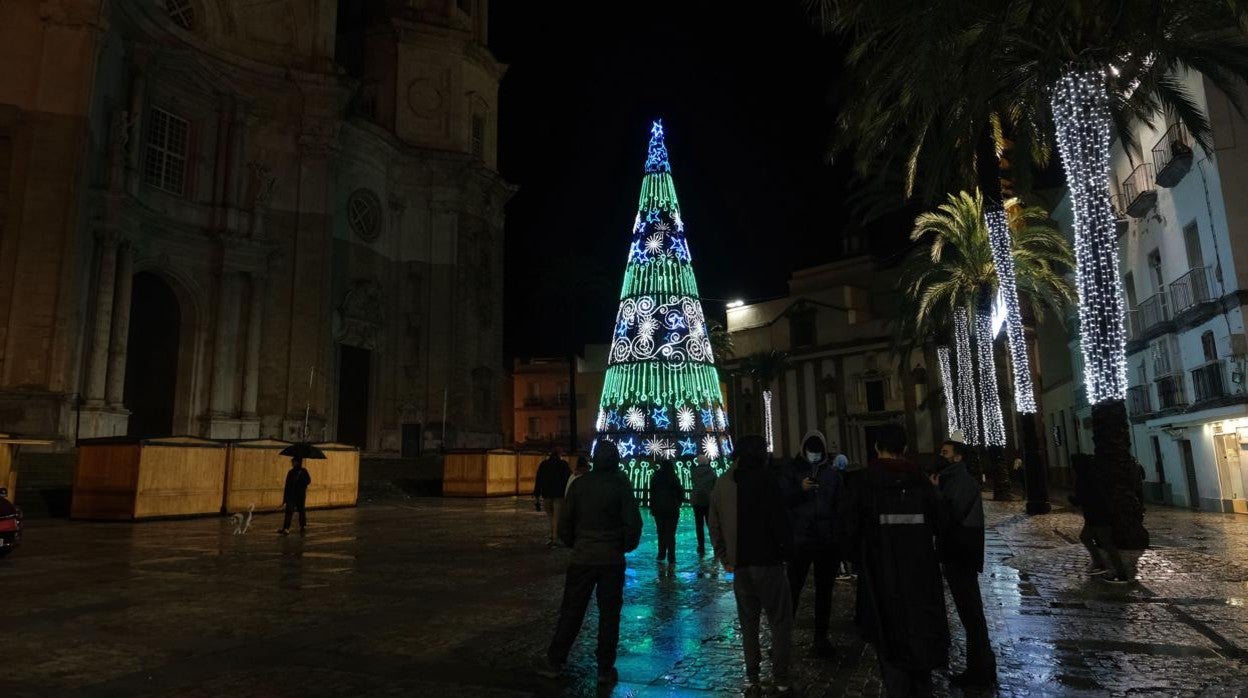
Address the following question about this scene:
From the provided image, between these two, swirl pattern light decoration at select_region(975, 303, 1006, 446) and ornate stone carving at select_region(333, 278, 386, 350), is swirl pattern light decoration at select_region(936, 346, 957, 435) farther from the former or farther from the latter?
ornate stone carving at select_region(333, 278, 386, 350)

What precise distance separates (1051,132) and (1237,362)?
7285 millimetres

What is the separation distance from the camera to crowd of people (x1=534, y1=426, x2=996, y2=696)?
4523 mm

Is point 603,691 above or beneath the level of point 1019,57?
beneath

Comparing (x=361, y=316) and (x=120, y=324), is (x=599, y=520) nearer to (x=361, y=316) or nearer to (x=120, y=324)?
(x=120, y=324)

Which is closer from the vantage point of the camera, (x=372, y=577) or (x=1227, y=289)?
(x=372, y=577)

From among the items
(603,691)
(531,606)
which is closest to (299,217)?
(531,606)

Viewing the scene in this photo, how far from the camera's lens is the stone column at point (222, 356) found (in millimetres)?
29984

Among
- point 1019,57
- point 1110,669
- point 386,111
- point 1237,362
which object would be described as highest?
point 386,111

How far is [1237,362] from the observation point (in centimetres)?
1852

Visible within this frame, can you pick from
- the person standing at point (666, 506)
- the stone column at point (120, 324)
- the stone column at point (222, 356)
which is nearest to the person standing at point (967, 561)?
the person standing at point (666, 506)

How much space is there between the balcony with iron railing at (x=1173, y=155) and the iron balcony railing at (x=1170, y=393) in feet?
18.7

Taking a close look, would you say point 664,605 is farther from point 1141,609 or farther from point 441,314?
point 441,314

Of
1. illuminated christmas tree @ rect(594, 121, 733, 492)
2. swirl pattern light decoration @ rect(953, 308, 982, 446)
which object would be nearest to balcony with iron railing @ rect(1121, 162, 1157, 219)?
swirl pattern light decoration @ rect(953, 308, 982, 446)

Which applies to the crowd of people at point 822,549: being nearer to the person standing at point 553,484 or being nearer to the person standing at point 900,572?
the person standing at point 900,572
